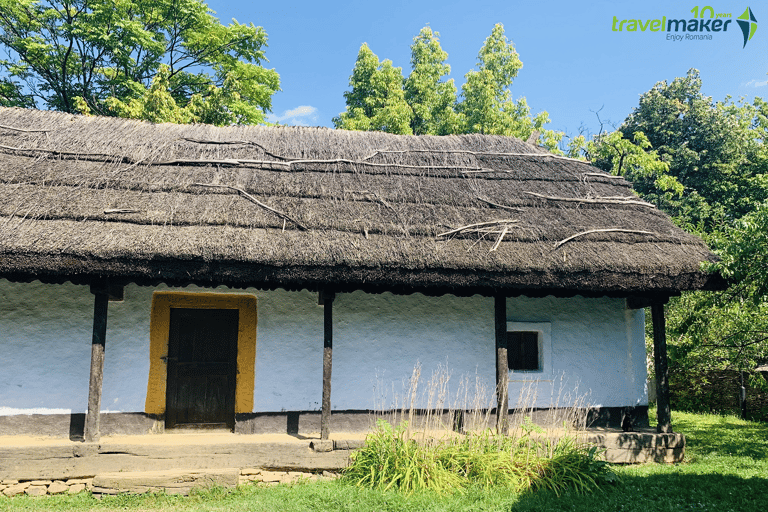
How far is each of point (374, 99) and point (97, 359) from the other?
13.8 metres

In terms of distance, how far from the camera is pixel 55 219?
17.2 ft

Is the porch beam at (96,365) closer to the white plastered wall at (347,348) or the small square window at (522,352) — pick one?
the white plastered wall at (347,348)

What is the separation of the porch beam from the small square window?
481cm

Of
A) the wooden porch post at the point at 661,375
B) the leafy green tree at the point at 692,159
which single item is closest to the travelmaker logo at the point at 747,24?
the leafy green tree at the point at 692,159

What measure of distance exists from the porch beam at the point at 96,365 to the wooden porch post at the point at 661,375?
6249 millimetres

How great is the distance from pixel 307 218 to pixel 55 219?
8.19 feet

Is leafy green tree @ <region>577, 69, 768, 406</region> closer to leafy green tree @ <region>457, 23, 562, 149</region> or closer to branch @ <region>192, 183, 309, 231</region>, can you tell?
leafy green tree @ <region>457, 23, 562, 149</region>

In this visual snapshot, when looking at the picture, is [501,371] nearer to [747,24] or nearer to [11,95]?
[747,24]

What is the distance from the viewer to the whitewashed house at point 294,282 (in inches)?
208

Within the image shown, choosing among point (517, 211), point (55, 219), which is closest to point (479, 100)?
point (517, 211)

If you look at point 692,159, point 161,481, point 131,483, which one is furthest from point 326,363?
point 692,159

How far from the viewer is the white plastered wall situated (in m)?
5.84

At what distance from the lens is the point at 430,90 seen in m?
17.9

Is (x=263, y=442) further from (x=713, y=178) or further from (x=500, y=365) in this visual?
(x=713, y=178)
